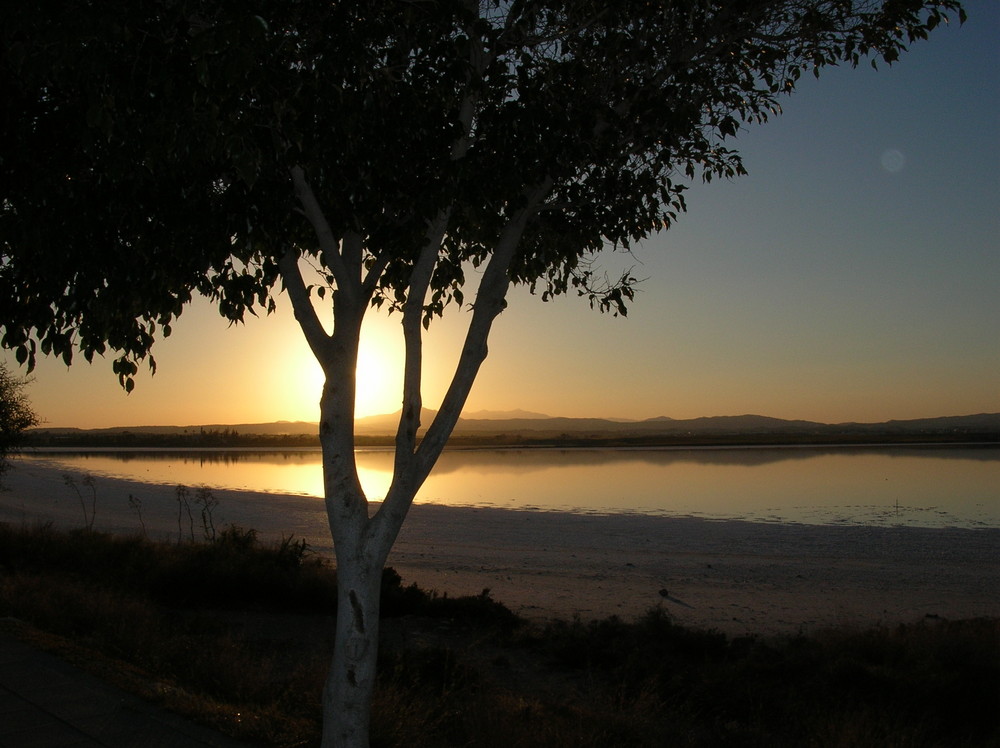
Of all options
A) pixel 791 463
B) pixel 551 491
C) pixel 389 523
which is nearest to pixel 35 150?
pixel 389 523

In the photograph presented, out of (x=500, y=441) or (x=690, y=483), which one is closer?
(x=690, y=483)

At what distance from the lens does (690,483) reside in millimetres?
41031

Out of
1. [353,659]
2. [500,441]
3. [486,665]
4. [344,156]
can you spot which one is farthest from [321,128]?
[500,441]

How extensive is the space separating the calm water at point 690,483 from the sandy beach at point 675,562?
127 inches

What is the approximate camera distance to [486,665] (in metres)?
11.1

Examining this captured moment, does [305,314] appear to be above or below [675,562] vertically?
above

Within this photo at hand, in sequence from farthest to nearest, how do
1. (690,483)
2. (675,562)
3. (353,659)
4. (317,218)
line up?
1. (690,483)
2. (675,562)
3. (317,218)
4. (353,659)

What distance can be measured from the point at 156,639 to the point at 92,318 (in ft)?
15.5

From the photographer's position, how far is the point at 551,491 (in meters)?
37.1

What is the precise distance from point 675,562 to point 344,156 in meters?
15.0

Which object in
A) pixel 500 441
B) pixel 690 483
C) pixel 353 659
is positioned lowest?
pixel 500 441

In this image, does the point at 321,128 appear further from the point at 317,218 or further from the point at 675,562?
the point at 675,562

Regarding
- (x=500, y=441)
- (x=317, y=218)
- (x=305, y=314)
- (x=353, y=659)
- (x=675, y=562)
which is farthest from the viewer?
(x=500, y=441)

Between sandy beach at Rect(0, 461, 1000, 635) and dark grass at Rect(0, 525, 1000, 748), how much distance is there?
6.20ft
